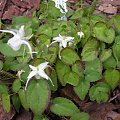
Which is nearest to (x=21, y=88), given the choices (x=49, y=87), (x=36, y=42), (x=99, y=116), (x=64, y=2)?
(x=49, y=87)

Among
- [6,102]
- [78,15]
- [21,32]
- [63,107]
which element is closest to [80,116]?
[63,107]

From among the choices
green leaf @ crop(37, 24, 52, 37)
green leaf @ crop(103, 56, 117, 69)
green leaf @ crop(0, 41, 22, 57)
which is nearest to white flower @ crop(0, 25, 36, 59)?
green leaf @ crop(0, 41, 22, 57)

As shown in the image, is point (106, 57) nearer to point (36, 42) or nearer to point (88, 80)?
point (88, 80)

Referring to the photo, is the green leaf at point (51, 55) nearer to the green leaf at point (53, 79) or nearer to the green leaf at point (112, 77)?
the green leaf at point (53, 79)

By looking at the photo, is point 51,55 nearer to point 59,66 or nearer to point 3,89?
point 59,66

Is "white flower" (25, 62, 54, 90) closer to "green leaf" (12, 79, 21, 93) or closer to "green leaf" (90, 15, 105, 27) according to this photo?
"green leaf" (12, 79, 21, 93)
